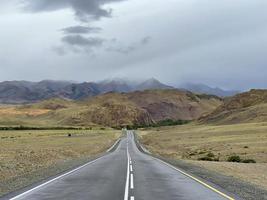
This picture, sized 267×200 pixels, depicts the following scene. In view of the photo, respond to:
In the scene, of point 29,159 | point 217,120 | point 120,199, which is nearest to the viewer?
point 120,199

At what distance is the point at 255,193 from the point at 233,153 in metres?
39.9

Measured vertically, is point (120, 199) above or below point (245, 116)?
below

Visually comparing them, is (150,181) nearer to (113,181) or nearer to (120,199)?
(113,181)

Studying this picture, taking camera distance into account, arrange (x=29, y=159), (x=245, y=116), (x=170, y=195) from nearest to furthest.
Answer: (x=170, y=195) → (x=29, y=159) → (x=245, y=116)

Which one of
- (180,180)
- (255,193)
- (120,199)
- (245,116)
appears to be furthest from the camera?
(245,116)

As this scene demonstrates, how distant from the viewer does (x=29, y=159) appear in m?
42.5

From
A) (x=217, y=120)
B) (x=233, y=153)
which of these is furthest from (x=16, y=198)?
(x=217, y=120)

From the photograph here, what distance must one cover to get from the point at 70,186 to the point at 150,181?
4.63 metres

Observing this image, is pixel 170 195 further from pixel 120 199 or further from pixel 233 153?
pixel 233 153

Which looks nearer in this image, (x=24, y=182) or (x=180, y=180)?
(x=24, y=182)

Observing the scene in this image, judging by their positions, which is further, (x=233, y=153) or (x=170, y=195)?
(x=233, y=153)

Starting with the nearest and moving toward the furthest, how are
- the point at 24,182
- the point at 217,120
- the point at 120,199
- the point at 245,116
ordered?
the point at 120,199 → the point at 24,182 → the point at 245,116 → the point at 217,120

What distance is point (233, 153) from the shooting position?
198ft

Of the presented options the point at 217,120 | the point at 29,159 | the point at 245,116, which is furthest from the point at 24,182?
the point at 217,120
